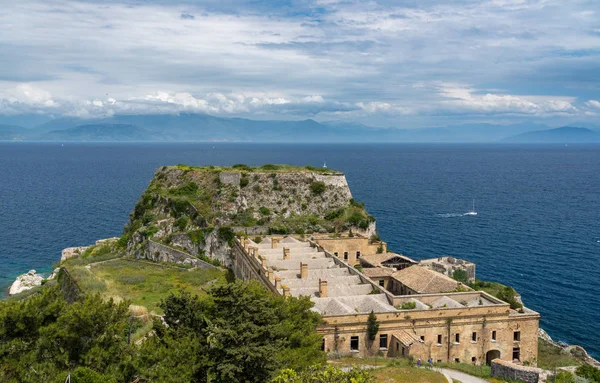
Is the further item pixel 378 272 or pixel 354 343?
pixel 378 272

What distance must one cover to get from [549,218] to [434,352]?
8430 centimetres

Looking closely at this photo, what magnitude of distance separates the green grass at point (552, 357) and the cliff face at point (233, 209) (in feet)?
91.7

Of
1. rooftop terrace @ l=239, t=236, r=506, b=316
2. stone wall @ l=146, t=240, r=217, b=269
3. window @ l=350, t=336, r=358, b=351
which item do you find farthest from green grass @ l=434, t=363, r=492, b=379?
stone wall @ l=146, t=240, r=217, b=269

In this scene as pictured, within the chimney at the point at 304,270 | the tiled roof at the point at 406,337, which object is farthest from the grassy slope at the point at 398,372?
the chimney at the point at 304,270

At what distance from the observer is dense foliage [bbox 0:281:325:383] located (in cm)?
2417

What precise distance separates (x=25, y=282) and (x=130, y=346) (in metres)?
46.6

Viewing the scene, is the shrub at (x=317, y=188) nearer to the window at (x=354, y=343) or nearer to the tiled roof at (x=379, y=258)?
the tiled roof at (x=379, y=258)

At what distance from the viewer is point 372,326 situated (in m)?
38.2

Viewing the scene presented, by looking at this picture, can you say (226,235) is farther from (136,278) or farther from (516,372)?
(516,372)

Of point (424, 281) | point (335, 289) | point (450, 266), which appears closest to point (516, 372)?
point (335, 289)

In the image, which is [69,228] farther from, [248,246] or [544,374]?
[544,374]

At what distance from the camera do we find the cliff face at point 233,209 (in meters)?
67.2

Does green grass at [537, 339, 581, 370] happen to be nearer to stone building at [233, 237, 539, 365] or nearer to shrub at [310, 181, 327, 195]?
stone building at [233, 237, 539, 365]

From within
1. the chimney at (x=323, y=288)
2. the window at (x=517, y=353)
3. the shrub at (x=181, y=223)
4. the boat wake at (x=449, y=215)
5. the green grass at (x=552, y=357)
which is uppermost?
the shrub at (x=181, y=223)
